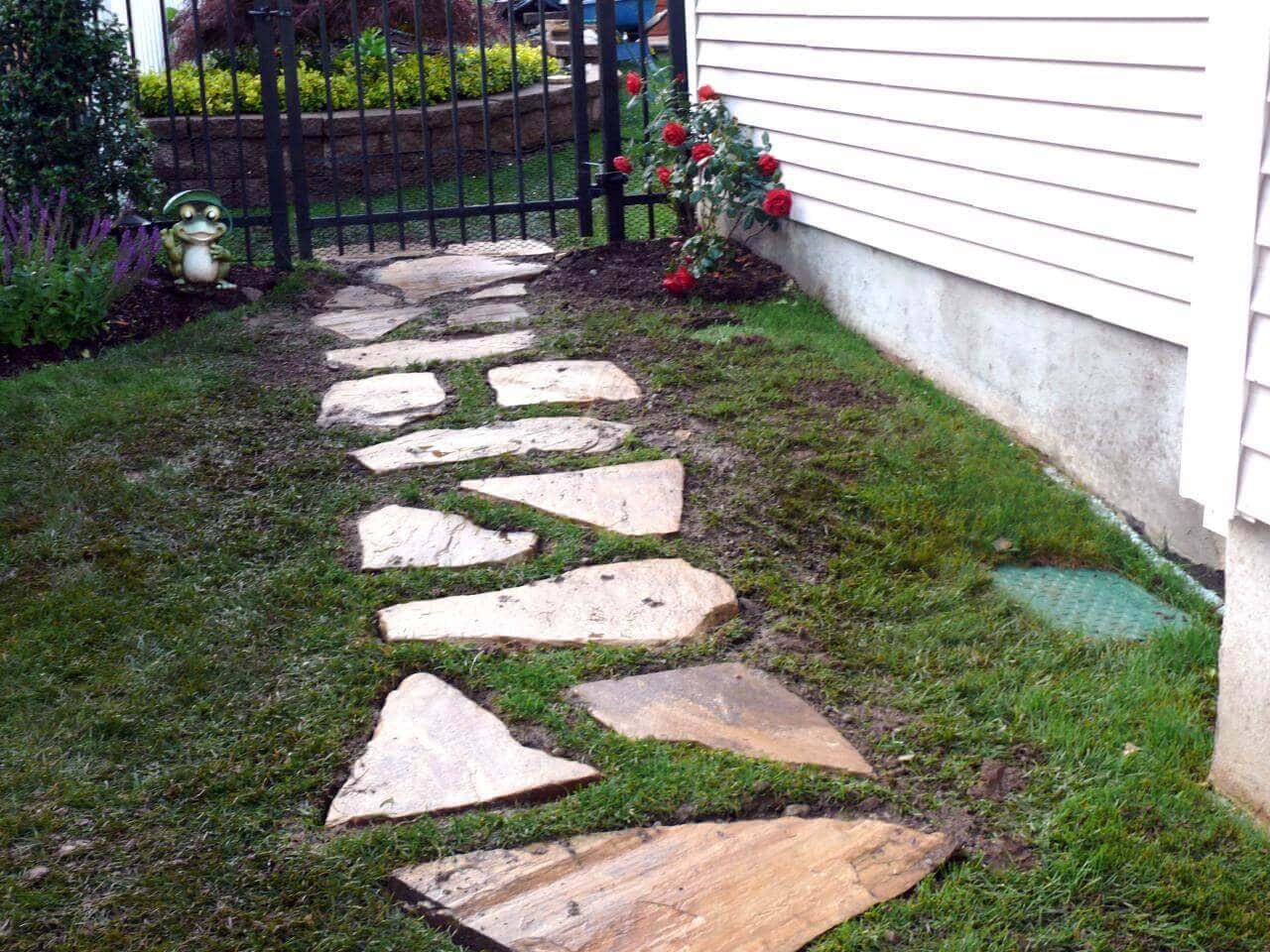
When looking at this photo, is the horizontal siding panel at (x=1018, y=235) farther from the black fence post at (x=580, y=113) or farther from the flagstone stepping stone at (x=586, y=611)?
the black fence post at (x=580, y=113)

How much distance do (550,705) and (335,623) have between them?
61cm

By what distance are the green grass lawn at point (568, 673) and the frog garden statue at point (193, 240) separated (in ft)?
4.27

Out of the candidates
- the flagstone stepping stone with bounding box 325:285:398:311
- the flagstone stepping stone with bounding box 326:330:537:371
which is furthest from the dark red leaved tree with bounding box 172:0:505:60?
the flagstone stepping stone with bounding box 326:330:537:371

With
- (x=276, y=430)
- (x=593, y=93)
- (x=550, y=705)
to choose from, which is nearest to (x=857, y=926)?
(x=550, y=705)

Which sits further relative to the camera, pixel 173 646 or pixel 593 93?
pixel 593 93

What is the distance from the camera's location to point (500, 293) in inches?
225

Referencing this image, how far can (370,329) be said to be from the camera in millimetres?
5211

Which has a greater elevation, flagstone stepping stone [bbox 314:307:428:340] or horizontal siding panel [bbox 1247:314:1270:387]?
horizontal siding panel [bbox 1247:314:1270:387]

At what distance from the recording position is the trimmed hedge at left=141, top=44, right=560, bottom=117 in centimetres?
855

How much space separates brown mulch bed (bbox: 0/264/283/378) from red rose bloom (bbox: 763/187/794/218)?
2.33 m

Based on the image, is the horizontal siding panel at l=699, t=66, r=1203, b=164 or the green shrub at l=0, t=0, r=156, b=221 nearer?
the horizontal siding panel at l=699, t=66, r=1203, b=164

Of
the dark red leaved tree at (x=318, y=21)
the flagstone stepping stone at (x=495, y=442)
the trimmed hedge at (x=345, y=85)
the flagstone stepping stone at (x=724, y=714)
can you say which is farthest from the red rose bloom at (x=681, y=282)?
the dark red leaved tree at (x=318, y=21)

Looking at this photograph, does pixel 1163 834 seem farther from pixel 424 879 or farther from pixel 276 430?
pixel 276 430

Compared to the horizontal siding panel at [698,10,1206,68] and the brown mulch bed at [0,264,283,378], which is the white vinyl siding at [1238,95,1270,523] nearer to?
the horizontal siding panel at [698,10,1206,68]
